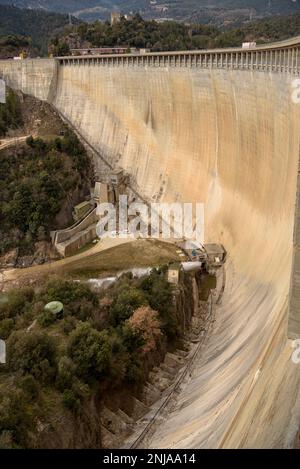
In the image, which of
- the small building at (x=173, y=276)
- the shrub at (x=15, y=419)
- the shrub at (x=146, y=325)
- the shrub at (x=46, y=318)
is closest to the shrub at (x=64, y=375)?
the shrub at (x=15, y=419)

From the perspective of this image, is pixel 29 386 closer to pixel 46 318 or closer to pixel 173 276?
pixel 46 318

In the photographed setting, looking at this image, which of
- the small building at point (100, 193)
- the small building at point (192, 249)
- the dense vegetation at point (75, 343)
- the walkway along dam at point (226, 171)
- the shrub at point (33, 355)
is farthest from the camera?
the small building at point (100, 193)

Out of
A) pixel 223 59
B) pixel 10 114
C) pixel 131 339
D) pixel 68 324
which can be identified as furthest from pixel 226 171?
pixel 10 114

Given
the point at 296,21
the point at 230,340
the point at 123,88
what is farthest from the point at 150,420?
the point at 296,21

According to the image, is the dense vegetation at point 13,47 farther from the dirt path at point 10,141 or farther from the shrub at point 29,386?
the shrub at point 29,386

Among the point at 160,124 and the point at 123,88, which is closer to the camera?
the point at 160,124
